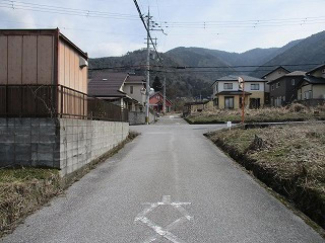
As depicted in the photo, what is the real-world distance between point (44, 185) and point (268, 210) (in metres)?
4.46

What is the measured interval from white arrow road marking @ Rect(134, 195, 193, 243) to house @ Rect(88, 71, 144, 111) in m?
24.5

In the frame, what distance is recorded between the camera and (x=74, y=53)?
37.3ft

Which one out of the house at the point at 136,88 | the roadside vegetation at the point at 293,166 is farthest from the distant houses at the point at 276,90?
the roadside vegetation at the point at 293,166

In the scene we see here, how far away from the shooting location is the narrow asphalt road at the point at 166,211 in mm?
5199

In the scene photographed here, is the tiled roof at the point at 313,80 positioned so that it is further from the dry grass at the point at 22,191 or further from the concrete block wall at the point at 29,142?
the dry grass at the point at 22,191

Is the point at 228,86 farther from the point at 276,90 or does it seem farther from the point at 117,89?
the point at 117,89

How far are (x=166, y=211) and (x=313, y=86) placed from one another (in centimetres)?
3954

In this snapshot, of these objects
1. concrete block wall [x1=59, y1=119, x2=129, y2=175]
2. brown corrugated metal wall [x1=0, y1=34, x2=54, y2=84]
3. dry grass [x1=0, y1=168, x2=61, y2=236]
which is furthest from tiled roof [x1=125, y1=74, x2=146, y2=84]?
dry grass [x1=0, y1=168, x2=61, y2=236]

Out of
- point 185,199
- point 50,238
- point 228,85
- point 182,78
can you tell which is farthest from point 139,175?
point 182,78

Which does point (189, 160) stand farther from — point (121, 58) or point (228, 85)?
point (121, 58)

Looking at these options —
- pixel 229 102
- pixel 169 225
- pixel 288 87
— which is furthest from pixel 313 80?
pixel 169 225

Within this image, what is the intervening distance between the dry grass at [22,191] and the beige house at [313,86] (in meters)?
35.5

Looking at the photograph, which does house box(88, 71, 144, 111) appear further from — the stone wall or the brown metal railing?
the stone wall

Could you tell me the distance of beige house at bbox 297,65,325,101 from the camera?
41.4 metres
